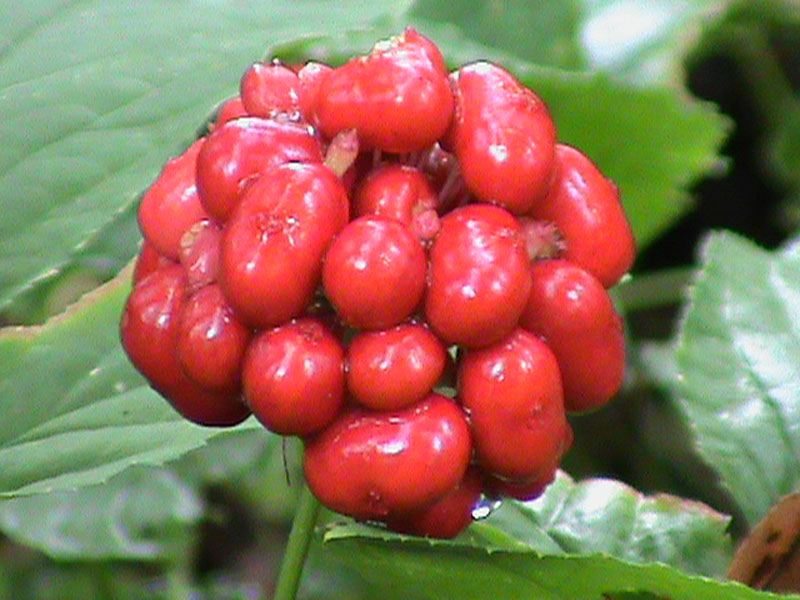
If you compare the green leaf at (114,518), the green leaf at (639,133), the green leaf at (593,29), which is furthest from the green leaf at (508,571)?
the green leaf at (593,29)

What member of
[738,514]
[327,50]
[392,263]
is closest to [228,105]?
[392,263]

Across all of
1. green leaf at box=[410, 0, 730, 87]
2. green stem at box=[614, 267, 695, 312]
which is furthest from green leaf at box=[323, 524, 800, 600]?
green stem at box=[614, 267, 695, 312]

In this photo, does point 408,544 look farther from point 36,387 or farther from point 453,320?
point 36,387

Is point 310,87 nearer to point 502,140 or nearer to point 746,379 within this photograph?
point 502,140

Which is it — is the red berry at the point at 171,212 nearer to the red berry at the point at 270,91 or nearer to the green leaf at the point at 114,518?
the red berry at the point at 270,91

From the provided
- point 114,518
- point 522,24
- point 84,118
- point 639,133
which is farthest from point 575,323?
point 522,24

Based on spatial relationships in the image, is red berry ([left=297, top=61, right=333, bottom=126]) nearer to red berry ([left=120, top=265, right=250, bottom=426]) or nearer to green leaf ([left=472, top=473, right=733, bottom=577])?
red berry ([left=120, top=265, right=250, bottom=426])
